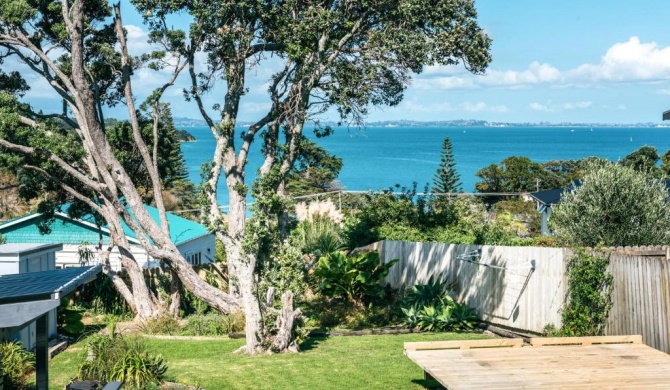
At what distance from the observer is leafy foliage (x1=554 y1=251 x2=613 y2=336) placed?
15.4m

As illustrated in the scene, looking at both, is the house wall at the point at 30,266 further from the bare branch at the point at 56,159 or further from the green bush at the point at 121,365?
the green bush at the point at 121,365

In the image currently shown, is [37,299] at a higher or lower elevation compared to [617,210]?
lower

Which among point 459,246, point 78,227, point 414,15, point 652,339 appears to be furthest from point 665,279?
point 78,227

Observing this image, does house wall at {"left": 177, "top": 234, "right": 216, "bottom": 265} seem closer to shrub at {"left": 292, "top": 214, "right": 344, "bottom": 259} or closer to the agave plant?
shrub at {"left": 292, "top": 214, "right": 344, "bottom": 259}

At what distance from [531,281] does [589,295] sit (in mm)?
1876

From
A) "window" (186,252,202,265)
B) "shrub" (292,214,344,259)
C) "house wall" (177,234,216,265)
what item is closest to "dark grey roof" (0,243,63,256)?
"shrub" (292,214,344,259)

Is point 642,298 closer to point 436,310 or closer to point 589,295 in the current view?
point 589,295

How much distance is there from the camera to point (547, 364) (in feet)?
38.9

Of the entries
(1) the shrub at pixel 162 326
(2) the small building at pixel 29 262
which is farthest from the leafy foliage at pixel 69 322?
(1) the shrub at pixel 162 326

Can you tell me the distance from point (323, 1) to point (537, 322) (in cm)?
871

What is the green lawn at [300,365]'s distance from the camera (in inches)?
512

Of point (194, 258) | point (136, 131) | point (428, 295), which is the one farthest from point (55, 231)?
point (428, 295)

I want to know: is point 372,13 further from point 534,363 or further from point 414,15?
point 534,363

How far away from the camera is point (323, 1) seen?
19.6 metres
